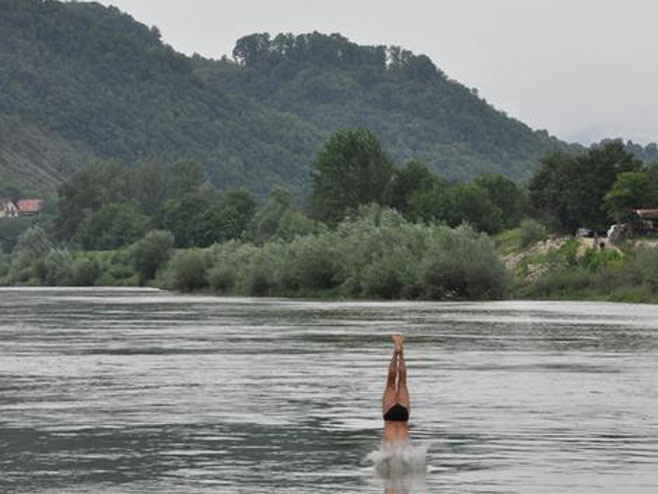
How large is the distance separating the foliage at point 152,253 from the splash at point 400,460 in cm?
15057

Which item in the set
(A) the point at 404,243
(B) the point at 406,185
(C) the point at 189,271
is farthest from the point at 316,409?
(B) the point at 406,185

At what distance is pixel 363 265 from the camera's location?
11744 cm

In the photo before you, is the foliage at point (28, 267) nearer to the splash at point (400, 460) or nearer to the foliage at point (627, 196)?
the foliage at point (627, 196)

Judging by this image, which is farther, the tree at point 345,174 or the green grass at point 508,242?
the tree at point 345,174

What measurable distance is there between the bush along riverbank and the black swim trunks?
81.3 meters

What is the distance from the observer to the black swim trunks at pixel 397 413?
25844mm

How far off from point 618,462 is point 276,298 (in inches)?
3794

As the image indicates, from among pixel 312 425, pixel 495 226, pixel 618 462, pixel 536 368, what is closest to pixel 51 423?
pixel 312 425

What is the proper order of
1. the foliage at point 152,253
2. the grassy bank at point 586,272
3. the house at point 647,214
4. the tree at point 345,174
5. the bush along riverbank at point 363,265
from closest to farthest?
the grassy bank at point 586,272 < the bush along riverbank at point 363,265 < the house at point 647,214 < the tree at point 345,174 < the foliage at point 152,253

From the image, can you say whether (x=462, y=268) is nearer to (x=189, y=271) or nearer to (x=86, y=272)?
(x=189, y=271)

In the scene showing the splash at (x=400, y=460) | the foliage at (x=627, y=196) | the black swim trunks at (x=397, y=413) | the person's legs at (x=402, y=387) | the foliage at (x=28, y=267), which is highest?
the foliage at (x=627, y=196)

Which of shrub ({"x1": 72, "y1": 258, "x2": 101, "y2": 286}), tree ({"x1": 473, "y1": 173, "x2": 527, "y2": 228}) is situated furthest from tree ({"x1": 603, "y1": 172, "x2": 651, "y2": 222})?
shrub ({"x1": 72, "y1": 258, "x2": 101, "y2": 286})

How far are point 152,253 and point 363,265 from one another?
209ft

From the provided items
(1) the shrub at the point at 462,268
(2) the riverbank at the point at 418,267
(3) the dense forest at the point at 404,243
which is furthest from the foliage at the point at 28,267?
(1) the shrub at the point at 462,268
